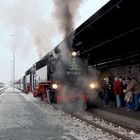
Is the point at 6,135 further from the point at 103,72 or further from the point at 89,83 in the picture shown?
the point at 103,72

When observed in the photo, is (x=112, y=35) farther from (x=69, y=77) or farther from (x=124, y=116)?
(x=69, y=77)

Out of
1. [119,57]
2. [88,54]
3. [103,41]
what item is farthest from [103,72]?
[103,41]

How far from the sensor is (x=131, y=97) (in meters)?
14.3

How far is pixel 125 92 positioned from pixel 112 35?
2.49 metres

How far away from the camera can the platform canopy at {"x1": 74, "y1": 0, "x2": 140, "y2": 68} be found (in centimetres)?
1044

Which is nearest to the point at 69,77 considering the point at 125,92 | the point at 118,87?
the point at 118,87

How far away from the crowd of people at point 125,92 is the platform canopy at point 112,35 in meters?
0.96

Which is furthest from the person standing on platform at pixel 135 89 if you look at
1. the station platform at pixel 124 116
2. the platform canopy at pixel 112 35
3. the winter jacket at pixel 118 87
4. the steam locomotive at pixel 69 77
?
the steam locomotive at pixel 69 77

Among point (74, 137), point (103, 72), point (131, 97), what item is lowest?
point (74, 137)

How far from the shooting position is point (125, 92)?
1452 centimetres

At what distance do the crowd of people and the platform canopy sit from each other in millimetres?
963

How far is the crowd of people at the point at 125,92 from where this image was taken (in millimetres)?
14219

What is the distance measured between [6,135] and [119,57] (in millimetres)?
7377

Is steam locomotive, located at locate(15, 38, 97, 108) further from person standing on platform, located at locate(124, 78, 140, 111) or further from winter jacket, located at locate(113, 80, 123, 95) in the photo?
person standing on platform, located at locate(124, 78, 140, 111)
